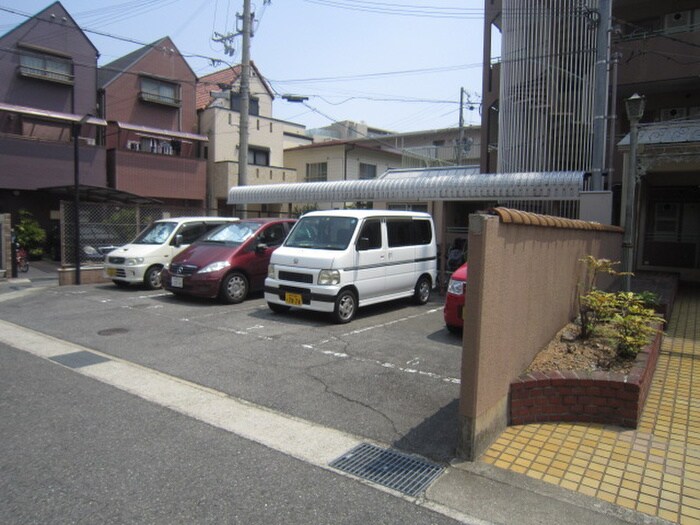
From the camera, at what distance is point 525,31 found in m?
13.8

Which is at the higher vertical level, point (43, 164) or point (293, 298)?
point (43, 164)

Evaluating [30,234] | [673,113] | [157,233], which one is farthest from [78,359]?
[673,113]

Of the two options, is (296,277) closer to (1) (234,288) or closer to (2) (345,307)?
(2) (345,307)

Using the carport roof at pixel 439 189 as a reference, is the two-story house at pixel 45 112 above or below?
above

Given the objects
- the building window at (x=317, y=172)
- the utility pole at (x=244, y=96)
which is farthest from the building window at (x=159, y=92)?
the utility pole at (x=244, y=96)

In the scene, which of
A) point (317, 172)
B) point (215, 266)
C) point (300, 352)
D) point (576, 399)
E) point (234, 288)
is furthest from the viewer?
point (317, 172)

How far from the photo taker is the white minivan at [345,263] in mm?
8023

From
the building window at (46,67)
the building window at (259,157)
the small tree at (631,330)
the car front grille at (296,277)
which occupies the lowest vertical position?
the small tree at (631,330)

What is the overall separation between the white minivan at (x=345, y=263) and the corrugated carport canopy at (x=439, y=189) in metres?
2.61

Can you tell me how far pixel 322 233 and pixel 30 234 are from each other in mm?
15337

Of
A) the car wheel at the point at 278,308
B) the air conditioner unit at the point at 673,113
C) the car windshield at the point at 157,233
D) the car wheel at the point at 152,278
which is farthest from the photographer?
the air conditioner unit at the point at 673,113

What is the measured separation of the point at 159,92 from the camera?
943 inches

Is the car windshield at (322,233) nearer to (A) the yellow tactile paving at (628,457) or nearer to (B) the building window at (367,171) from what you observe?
(A) the yellow tactile paving at (628,457)

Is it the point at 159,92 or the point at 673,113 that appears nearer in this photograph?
the point at 673,113
